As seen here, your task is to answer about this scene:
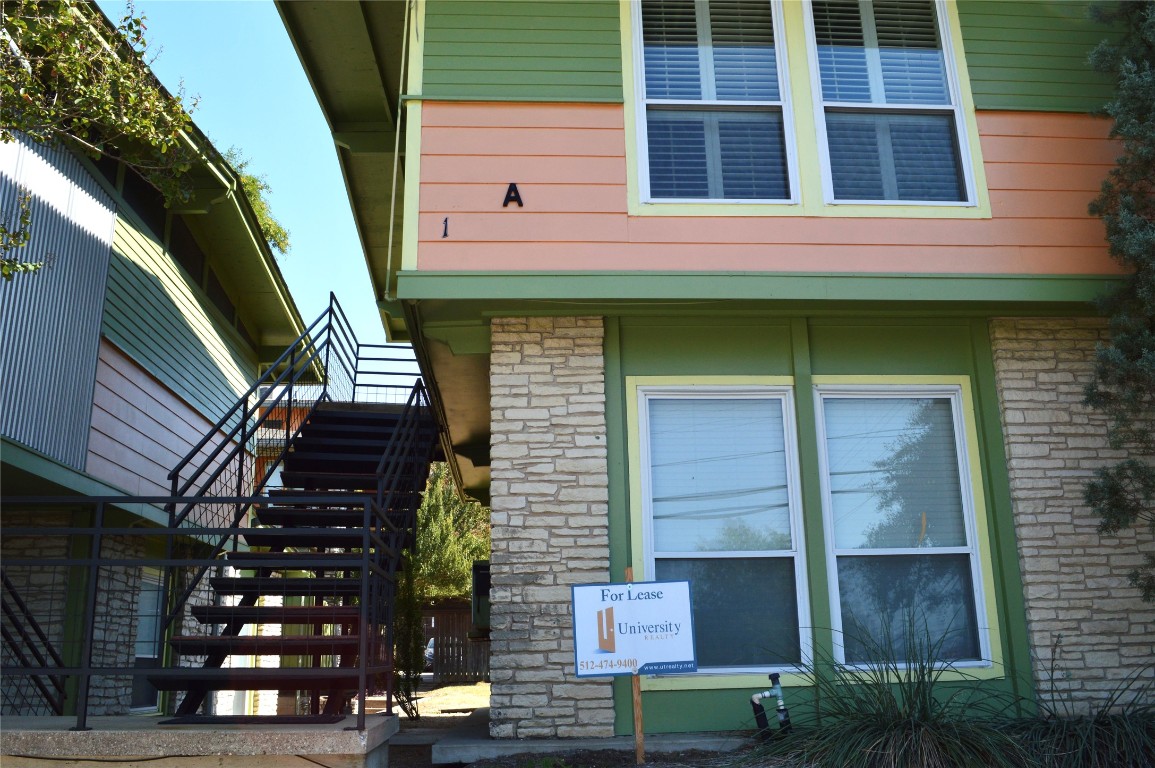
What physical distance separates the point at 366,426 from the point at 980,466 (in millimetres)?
5635

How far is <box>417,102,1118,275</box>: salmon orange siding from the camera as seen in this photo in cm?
674

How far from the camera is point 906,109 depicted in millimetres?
7266

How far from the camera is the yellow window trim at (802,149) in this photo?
6914mm

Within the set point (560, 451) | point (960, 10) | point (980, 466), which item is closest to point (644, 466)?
point (560, 451)

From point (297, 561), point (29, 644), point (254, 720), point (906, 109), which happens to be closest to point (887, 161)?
point (906, 109)

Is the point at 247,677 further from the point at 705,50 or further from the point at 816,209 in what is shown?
the point at 705,50

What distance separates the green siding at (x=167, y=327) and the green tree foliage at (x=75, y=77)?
3159 millimetres

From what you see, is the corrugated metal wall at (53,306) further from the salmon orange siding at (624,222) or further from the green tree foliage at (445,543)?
the green tree foliage at (445,543)

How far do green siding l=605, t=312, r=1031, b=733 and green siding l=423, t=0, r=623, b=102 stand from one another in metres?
1.69

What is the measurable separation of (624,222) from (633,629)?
8.90 ft

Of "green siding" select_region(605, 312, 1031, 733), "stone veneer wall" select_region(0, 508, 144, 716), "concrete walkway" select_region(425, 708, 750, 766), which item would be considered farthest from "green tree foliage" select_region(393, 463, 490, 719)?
"concrete walkway" select_region(425, 708, 750, 766)

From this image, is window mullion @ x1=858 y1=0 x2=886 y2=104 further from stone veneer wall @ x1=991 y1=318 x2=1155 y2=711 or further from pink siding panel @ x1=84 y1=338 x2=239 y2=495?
pink siding panel @ x1=84 y1=338 x2=239 y2=495

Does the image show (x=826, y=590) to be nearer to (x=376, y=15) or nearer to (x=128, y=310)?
(x=376, y=15)

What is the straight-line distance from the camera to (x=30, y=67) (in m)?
6.20
